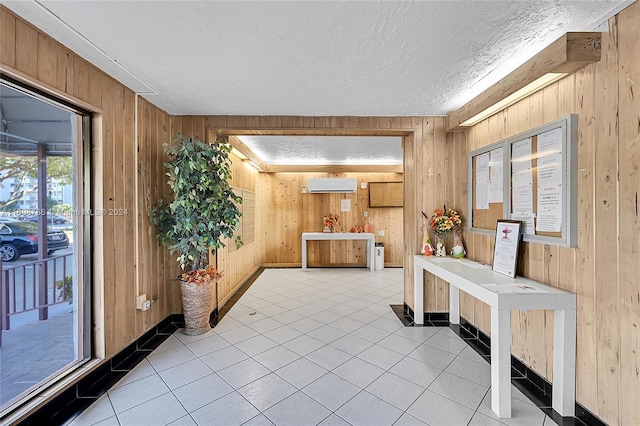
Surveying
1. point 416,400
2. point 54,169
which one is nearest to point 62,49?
point 54,169

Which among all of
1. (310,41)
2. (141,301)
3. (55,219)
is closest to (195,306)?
(141,301)

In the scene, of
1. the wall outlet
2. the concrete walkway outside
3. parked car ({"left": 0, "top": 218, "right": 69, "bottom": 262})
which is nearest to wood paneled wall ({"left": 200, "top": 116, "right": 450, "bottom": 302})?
parked car ({"left": 0, "top": 218, "right": 69, "bottom": 262})

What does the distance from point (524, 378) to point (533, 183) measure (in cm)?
154

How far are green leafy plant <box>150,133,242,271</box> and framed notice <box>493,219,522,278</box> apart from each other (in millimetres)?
2547

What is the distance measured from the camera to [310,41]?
167 centimetres

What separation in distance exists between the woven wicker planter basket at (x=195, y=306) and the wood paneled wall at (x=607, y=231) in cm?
301

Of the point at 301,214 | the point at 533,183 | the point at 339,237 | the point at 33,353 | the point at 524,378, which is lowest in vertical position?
the point at 524,378

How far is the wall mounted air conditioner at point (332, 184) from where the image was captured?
6094 millimetres

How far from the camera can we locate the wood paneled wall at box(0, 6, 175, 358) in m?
1.55

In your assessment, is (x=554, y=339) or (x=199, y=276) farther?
(x=199, y=276)

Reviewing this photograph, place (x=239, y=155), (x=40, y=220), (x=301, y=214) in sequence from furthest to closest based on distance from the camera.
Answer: (x=301, y=214), (x=239, y=155), (x=40, y=220)

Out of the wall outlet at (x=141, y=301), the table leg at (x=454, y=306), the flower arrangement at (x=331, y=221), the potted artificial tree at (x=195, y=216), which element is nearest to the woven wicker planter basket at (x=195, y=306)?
the potted artificial tree at (x=195, y=216)

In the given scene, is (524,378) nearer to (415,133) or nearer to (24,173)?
(415,133)

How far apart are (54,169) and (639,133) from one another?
3.66m
